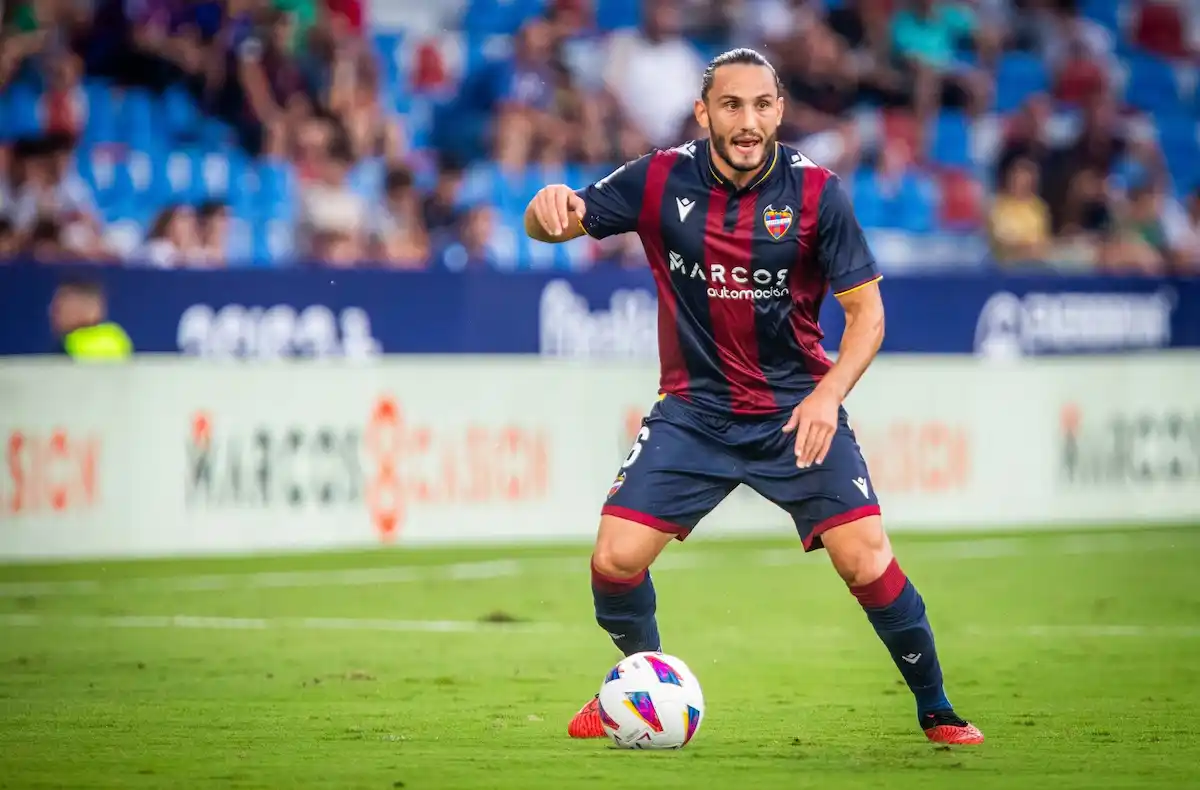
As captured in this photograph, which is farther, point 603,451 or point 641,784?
point 603,451

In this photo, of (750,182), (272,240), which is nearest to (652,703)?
(750,182)

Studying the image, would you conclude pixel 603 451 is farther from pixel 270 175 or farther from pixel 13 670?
pixel 13 670

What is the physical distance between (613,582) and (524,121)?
11.0m

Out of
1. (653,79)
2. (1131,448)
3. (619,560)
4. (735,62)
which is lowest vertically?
(1131,448)

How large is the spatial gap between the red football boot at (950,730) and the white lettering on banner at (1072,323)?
11.7 metres

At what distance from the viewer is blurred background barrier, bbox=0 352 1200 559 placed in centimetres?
1298

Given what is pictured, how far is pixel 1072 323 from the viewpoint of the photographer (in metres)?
18.7

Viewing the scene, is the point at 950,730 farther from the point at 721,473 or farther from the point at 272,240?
the point at 272,240

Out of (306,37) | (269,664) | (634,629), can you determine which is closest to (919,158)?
(306,37)

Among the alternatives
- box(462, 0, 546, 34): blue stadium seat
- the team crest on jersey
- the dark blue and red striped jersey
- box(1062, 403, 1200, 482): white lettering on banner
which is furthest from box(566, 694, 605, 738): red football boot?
box(462, 0, 546, 34): blue stadium seat

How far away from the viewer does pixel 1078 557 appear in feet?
46.3

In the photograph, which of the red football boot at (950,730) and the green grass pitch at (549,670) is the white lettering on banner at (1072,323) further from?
the red football boot at (950,730)

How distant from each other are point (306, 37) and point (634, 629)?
1116 centimetres

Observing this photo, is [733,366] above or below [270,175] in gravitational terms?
below
